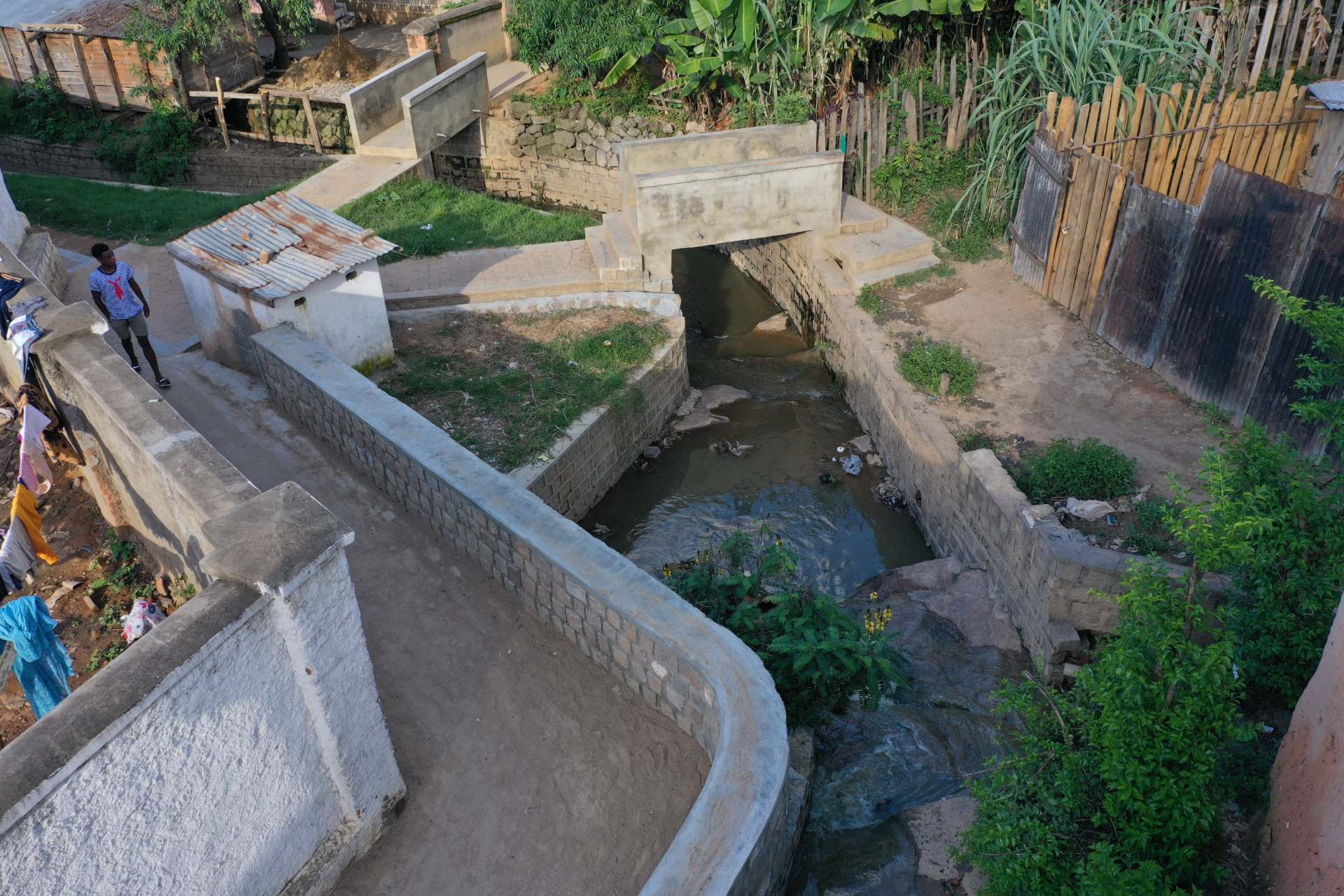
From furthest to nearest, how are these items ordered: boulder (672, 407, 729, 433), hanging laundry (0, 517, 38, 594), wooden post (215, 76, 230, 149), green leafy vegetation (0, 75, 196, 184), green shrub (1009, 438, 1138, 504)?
wooden post (215, 76, 230, 149) < green leafy vegetation (0, 75, 196, 184) < boulder (672, 407, 729, 433) < green shrub (1009, 438, 1138, 504) < hanging laundry (0, 517, 38, 594)

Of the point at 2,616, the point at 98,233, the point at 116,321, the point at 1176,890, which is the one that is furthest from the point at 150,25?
the point at 1176,890

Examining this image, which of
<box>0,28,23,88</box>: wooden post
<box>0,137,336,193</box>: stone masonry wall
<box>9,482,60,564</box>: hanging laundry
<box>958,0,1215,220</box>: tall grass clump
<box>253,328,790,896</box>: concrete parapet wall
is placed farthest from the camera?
<box>0,28,23,88</box>: wooden post

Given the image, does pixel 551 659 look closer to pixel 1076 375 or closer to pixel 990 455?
pixel 990 455

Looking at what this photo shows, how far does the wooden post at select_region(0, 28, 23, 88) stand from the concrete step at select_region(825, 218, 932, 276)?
16.0 meters

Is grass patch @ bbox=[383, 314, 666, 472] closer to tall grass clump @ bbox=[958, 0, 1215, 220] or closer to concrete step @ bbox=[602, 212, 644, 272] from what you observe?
concrete step @ bbox=[602, 212, 644, 272]

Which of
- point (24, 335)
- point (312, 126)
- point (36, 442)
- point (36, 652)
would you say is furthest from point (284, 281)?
point (312, 126)

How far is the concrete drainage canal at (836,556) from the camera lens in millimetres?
5656

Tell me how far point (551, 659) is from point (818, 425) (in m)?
5.90

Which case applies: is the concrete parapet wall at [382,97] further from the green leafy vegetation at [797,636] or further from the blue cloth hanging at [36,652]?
the blue cloth hanging at [36,652]

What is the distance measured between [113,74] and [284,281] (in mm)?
12625

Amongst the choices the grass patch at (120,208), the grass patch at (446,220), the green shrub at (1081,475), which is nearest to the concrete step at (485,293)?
the grass patch at (446,220)

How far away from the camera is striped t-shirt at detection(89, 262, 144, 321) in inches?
316

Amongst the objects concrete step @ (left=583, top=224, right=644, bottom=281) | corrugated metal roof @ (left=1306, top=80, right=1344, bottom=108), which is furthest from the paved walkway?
corrugated metal roof @ (left=1306, top=80, right=1344, bottom=108)

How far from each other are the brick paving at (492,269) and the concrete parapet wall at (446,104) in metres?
3.98
